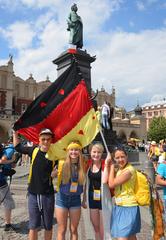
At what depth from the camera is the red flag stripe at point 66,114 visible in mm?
4270

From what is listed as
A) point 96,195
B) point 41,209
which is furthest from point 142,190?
point 41,209

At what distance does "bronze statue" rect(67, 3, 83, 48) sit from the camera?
16938 millimetres

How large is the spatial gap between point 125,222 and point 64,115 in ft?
6.14

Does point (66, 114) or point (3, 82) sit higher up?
point (3, 82)

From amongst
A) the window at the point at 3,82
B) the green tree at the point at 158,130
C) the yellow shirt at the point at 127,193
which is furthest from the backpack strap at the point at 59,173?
the green tree at the point at 158,130

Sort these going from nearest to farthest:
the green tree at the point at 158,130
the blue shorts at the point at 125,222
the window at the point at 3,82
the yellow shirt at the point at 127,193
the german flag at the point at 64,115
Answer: the blue shorts at the point at 125,222
the yellow shirt at the point at 127,193
the german flag at the point at 64,115
the window at the point at 3,82
the green tree at the point at 158,130

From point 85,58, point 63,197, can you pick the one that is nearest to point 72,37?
point 85,58

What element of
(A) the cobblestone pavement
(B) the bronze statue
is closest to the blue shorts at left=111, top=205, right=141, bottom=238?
(A) the cobblestone pavement

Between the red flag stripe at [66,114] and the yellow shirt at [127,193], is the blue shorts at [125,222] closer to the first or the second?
the yellow shirt at [127,193]

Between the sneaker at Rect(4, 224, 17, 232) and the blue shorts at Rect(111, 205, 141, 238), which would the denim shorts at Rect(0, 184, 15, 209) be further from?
the blue shorts at Rect(111, 205, 141, 238)

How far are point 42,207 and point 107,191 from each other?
0.92 metres

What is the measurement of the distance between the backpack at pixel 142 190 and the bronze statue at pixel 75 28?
14694 millimetres

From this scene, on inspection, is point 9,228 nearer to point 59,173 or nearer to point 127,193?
point 59,173

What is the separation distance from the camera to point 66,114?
4.33 meters
